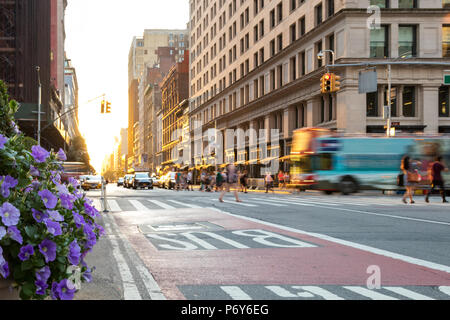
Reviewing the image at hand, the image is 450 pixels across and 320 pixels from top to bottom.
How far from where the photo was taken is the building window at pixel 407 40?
3650cm

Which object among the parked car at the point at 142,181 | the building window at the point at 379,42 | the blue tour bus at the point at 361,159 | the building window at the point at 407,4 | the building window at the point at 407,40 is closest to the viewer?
the blue tour bus at the point at 361,159

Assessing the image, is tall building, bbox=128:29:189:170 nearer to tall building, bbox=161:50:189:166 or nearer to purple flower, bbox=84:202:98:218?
tall building, bbox=161:50:189:166

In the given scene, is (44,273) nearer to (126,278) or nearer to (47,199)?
(47,199)

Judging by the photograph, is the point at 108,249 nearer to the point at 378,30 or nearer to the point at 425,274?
the point at 425,274

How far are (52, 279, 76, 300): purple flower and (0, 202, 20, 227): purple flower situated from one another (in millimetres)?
588

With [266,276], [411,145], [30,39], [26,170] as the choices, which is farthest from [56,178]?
[30,39]

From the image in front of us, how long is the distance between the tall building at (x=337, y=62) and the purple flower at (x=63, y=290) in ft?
80.2

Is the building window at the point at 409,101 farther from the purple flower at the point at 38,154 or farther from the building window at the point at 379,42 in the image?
the purple flower at the point at 38,154

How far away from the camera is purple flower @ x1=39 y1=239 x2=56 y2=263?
3.23 metres

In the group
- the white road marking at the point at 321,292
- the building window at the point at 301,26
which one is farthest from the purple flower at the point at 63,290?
the building window at the point at 301,26

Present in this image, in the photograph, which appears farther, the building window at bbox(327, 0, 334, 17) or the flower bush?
the building window at bbox(327, 0, 334, 17)

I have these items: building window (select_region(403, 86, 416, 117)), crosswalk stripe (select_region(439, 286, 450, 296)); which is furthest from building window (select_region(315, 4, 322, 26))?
crosswalk stripe (select_region(439, 286, 450, 296))

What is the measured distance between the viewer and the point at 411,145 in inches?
1127

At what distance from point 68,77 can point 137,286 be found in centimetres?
13706
